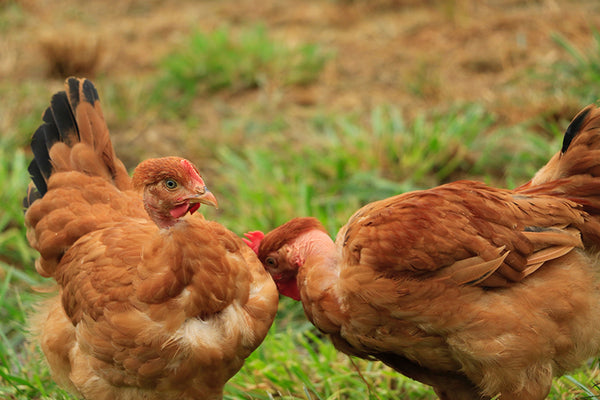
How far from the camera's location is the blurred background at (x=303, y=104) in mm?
3969

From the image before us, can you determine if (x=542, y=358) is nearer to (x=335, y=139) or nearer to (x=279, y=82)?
(x=335, y=139)

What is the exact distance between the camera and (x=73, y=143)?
360 cm

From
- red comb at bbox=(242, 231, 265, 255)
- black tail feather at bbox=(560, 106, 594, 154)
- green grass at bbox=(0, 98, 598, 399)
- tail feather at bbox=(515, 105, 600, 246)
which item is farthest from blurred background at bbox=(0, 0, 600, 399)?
black tail feather at bbox=(560, 106, 594, 154)

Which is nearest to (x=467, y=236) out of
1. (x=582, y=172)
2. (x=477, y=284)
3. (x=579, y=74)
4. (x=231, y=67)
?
(x=477, y=284)

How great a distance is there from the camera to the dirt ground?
646 centimetres

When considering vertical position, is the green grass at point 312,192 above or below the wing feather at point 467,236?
below

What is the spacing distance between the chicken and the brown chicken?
1.38 feet

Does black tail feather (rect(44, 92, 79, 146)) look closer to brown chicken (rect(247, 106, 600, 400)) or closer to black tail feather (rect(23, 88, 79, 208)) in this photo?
black tail feather (rect(23, 88, 79, 208))

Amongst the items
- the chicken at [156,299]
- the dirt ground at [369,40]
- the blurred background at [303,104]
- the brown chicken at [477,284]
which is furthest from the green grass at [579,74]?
the chicken at [156,299]

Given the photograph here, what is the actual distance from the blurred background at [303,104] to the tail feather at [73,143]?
71 cm

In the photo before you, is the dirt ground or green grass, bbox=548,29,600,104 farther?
the dirt ground

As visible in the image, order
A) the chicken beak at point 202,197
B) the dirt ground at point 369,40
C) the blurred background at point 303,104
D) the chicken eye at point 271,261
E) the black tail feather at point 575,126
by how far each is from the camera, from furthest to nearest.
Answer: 1. the dirt ground at point 369,40
2. the blurred background at point 303,104
3. the chicken eye at point 271,261
4. the black tail feather at point 575,126
5. the chicken beak at point 202,197

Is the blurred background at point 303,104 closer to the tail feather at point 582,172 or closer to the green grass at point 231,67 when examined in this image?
the green grass at point 231,67

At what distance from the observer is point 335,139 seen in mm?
5504
